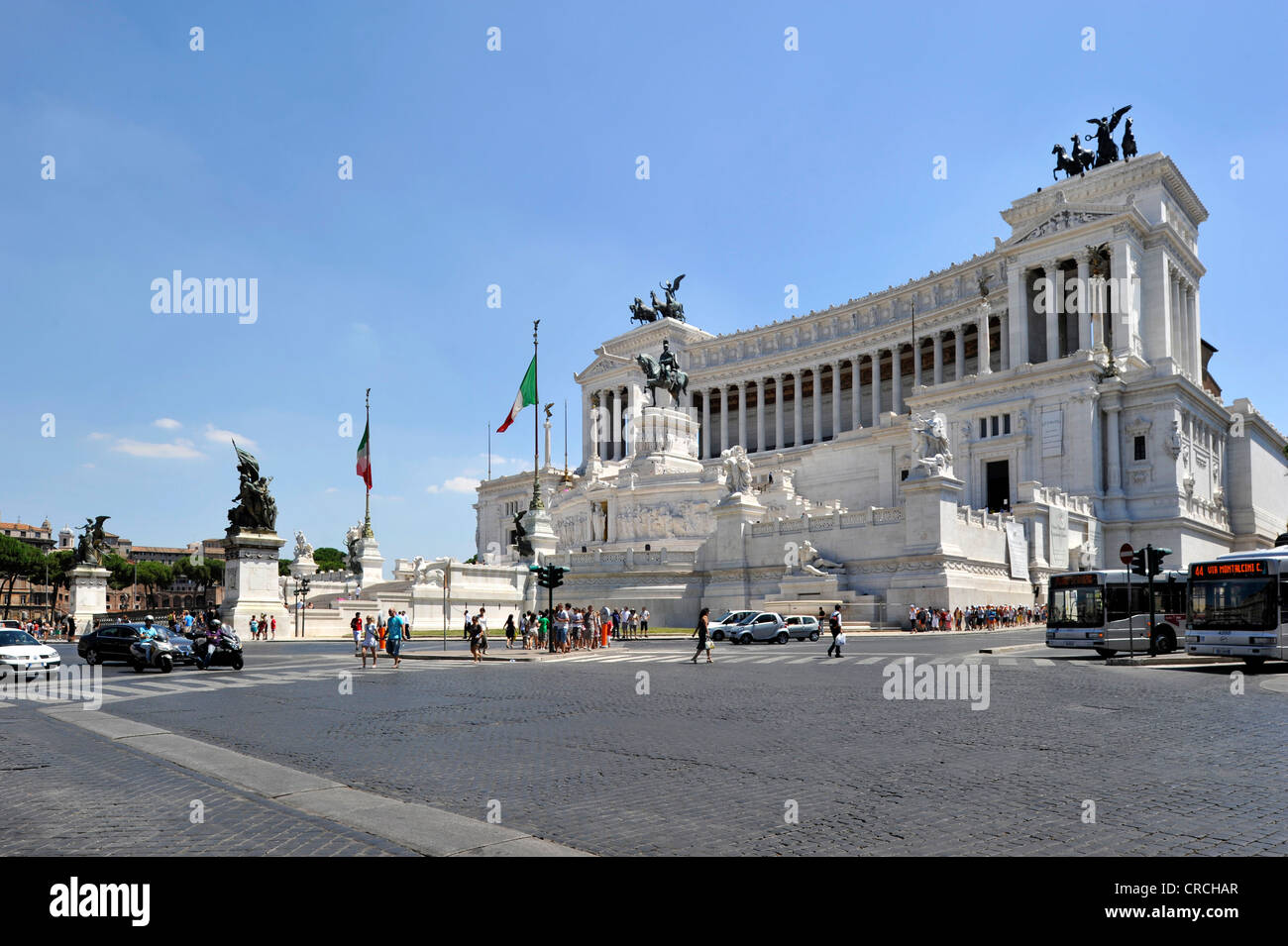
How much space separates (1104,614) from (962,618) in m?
13.6

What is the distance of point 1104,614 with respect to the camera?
25734mm

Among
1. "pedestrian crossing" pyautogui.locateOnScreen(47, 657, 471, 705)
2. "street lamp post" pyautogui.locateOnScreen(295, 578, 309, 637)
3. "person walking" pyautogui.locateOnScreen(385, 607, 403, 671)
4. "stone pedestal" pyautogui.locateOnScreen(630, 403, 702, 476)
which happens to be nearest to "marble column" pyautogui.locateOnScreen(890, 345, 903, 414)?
"stone pedestal" pyautogui.locateOnScreen(630, 403, 702, 476)

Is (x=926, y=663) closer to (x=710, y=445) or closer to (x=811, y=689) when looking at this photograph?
(x=811, y=689)

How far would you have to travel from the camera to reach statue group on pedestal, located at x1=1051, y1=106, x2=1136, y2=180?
73.0 m

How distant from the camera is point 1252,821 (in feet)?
23.4

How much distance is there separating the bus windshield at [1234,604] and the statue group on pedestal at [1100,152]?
60953 millimetres

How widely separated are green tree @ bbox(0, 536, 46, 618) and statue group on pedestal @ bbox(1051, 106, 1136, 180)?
98708mm

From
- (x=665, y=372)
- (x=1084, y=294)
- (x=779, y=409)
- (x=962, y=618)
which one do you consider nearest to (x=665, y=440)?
(x=665, y=372)

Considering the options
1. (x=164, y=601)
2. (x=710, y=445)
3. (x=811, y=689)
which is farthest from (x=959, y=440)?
(x=164, y=601)

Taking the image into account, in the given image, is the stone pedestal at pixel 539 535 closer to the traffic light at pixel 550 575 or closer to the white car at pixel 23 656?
the traffic light at pixel 550 575

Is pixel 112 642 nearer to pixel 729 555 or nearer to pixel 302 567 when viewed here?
pixel 729 555

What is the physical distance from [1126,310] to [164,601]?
130 m

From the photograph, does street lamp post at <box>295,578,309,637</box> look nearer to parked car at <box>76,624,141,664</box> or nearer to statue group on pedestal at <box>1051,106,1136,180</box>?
parked car at <box>76,624,141,664</box>

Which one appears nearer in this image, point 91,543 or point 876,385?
point 91,543
